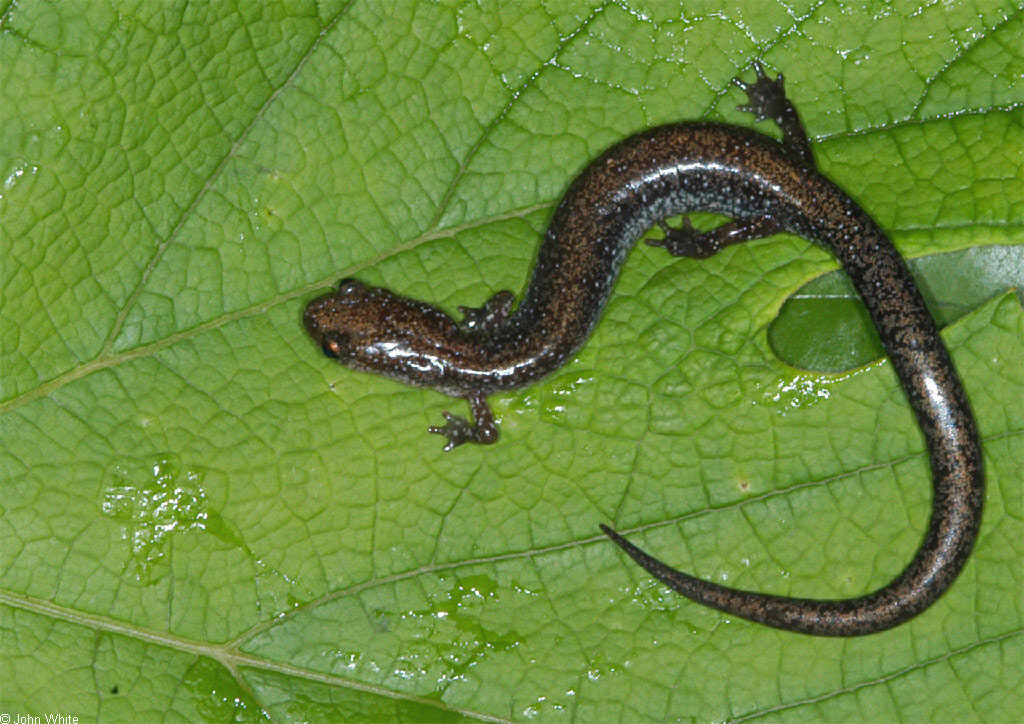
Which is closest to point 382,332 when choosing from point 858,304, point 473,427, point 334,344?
point 334,344

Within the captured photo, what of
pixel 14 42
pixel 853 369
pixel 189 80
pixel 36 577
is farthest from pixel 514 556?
pixel 14 42

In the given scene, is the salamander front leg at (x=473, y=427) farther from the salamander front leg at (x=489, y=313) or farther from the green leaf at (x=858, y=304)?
the green leaf at (x=858, y=304)

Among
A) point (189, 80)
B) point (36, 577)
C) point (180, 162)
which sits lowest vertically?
point (36, 577)

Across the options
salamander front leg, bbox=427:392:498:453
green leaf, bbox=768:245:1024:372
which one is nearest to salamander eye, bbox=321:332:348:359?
salamander front leg, bbox=427:392:498:453

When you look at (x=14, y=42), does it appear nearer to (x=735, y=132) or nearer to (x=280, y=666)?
(x=280, y=666)

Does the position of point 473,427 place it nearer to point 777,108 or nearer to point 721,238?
point 721,238

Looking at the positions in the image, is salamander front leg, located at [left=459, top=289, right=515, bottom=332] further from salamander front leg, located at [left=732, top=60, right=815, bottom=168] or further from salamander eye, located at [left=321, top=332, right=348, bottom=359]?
salamander front leg, located at [left=732, top=60, right=815, bottom=168]

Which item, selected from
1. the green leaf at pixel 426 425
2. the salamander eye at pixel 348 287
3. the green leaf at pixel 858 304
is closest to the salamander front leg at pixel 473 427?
the green leaf at pixel 426 425
